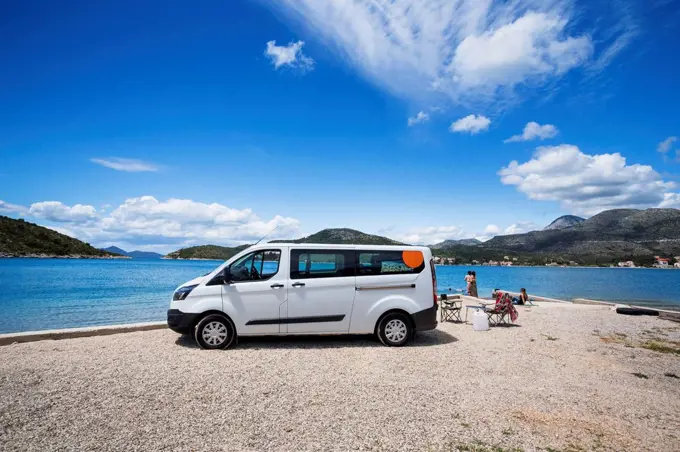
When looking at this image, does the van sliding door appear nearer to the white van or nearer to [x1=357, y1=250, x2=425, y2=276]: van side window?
the white van

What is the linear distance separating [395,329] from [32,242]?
445ft

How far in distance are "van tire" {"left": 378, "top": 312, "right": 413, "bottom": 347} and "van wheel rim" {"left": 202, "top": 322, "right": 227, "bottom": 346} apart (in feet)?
11.4

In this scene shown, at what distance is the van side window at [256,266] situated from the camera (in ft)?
29.2

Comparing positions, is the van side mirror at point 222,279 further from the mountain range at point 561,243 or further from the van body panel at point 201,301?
the mountain range at point 561,243

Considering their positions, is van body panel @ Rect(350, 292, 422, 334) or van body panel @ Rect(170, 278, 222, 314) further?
van body panel @ Rect(350, 292, 422, 334)

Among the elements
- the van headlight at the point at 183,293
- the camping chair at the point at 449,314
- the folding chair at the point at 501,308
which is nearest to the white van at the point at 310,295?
the van headlight at the point at 183,293

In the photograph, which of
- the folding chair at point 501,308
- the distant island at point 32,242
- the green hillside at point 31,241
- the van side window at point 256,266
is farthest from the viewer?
the distant island at point 32,242

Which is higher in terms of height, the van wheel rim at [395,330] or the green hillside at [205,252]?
the green hillside at [205,252]

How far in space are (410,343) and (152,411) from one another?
608 centimetres

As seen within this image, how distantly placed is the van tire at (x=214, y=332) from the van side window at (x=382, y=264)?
314 cm

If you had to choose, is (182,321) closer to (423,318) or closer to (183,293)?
(183,293)

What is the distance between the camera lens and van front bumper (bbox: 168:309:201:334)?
8.64m

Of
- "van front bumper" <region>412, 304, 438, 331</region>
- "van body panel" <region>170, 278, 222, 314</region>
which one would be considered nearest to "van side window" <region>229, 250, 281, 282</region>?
"van body panel" <region>170, 278, 222, 314</region>

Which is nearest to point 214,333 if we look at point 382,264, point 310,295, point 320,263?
Answer: point 310,295
